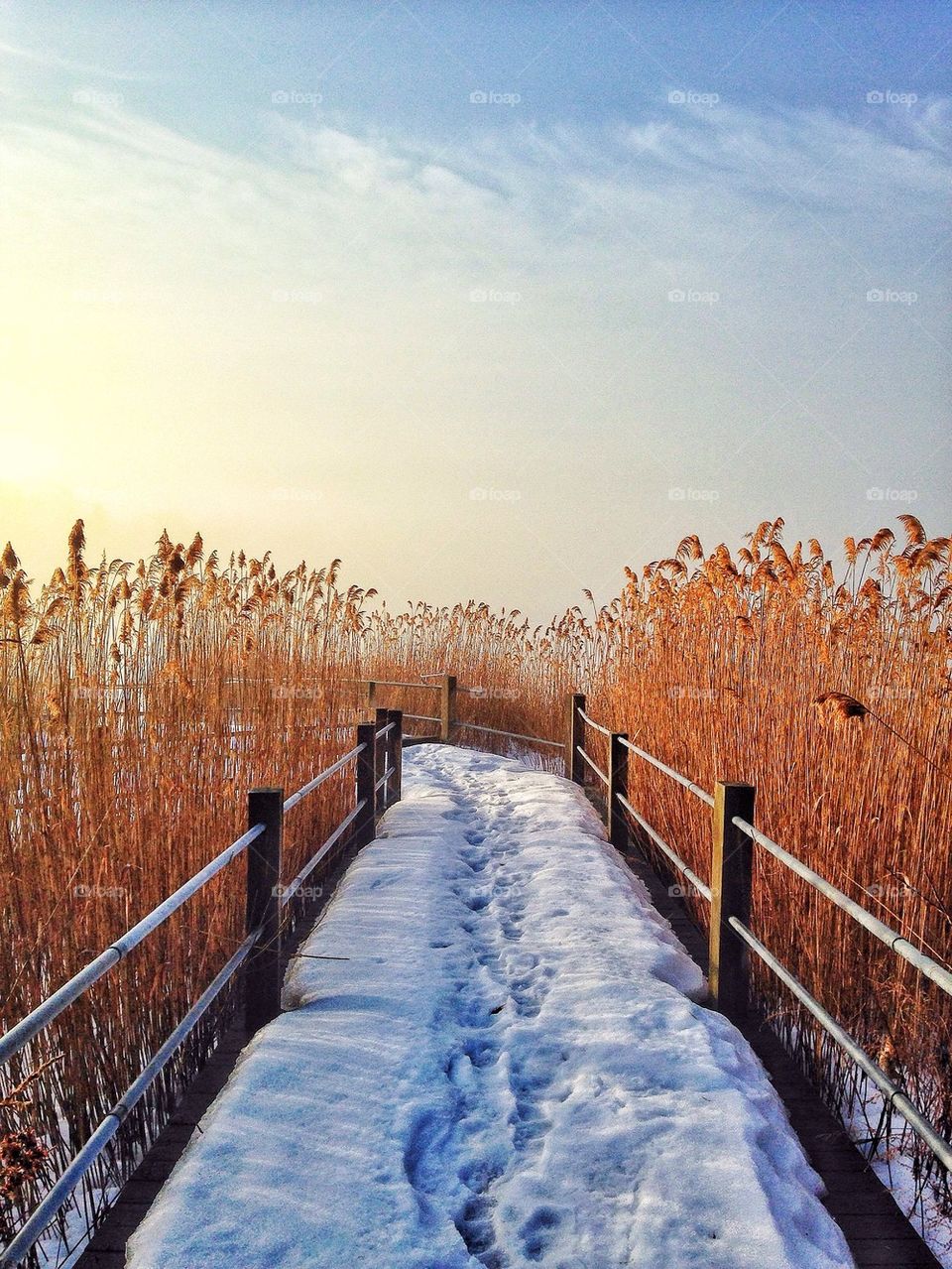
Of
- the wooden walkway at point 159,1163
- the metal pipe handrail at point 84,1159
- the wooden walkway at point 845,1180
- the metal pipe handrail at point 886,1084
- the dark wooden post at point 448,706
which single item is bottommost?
the wooden walkway at point 845,1180

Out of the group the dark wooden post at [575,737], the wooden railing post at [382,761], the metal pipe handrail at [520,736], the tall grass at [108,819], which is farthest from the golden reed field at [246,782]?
the metal pipe handrail at [520,736]

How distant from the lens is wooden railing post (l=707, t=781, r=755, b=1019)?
3295 mm

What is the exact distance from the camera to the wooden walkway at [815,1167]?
218cm

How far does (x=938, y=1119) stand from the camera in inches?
113

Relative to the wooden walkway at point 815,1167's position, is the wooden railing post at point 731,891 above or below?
above

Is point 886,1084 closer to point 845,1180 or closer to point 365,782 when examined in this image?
point 845,1180

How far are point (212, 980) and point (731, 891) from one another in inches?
73.4

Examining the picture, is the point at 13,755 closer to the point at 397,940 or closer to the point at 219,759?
the point at 219,759

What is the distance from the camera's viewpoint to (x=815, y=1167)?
258cm

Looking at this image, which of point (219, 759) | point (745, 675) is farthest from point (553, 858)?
point (219, 759)

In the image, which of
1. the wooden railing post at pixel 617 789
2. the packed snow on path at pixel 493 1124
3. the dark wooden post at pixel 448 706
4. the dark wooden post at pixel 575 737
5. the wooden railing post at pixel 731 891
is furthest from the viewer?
the dark wooden post at pixel 448 706

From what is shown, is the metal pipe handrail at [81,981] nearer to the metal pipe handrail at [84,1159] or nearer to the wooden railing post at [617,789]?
the metal pipe handrail at [84,1159]

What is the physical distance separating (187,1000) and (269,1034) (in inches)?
23.1

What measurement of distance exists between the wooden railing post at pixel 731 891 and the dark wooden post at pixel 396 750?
368cm
